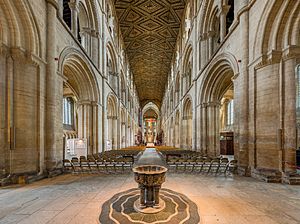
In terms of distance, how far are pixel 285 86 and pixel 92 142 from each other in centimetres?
1160

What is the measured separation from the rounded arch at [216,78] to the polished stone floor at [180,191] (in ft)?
19.4

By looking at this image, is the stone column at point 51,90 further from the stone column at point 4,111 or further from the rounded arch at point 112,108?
the rounded arch at point 112,108

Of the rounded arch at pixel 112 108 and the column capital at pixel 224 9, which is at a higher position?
the column capital at pixel 224 9

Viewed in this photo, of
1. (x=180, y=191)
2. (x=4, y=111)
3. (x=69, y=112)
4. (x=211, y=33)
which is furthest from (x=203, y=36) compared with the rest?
(x=69, y=112)

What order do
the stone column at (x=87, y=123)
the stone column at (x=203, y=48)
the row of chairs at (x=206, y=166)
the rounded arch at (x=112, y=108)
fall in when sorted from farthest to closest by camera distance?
the rounded arch at (x=112, y=108), the stone column at (x=203, y=48), the stone column at (x=87, y=123), the row of chairs at (x=206, y=166)

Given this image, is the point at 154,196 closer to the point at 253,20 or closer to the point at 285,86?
the point at 285,86

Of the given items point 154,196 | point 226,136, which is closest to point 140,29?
point 226,136

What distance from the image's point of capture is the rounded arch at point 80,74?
1022cm

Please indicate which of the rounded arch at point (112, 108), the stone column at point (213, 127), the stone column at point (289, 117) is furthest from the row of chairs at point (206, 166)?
the rounded arch at point (112, 108)

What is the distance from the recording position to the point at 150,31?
2414 centimetres

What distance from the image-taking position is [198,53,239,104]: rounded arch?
424 inches

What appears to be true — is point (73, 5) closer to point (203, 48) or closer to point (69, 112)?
point (203, 48)

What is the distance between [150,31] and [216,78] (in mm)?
14350

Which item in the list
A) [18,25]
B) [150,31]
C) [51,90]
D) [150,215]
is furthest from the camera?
[150,31]
